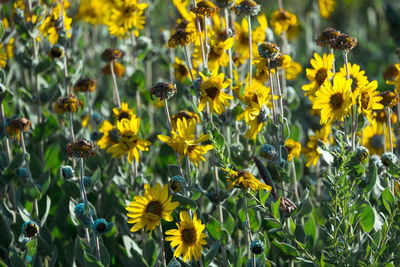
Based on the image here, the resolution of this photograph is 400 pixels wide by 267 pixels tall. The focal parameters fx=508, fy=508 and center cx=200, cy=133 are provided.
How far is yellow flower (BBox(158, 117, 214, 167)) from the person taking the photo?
1.92 meters

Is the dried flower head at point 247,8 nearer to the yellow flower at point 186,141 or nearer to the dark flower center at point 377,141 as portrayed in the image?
the yellow flower at point 186,141

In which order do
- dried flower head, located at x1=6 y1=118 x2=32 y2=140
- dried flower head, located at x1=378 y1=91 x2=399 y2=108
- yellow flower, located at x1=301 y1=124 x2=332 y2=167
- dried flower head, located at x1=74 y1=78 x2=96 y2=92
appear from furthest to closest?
dried flower head, located at x1=74 y1=78 x2=96 y2=92, yellow flower, located at x1=301 y1=124 x2=332 y2=167, dried flower head, located at x1=6 y1=118 x2=32 y2=140, dried flower head, located at x1=378 y1=91 x2=399 y2=108

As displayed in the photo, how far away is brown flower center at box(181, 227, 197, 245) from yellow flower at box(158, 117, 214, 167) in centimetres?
27

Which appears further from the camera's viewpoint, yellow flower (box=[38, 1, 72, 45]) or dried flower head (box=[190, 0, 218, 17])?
yellow flower (box=[38, 1, 72, 45])

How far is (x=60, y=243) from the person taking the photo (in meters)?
2.62

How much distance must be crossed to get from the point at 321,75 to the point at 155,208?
0.95 m

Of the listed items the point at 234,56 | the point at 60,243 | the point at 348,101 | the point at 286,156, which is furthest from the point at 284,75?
the point at 60,243

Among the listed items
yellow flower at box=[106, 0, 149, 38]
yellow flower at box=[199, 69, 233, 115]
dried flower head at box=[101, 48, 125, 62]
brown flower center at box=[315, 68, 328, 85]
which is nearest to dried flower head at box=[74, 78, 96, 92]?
dried flower head at box=[101, 48, 125, 62]

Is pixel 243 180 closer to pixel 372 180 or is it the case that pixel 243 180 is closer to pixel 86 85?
pixel 372 180

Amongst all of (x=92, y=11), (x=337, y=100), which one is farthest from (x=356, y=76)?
(x=92, y=11)

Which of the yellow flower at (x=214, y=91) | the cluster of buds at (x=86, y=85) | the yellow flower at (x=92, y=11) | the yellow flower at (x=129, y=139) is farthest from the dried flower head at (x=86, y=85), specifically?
the yellow flower at (x=92, y=11)

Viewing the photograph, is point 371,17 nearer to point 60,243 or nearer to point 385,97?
point 385,97

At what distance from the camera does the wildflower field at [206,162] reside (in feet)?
6.24

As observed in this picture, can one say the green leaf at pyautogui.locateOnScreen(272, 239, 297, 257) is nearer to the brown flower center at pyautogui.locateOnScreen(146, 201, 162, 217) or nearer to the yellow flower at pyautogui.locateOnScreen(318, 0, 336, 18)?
the brown flower center at pyautogui.locateOnScreen(146, 201, 162, 217)
